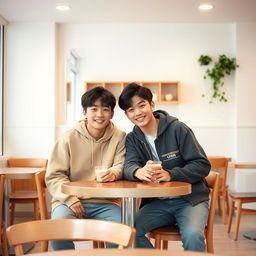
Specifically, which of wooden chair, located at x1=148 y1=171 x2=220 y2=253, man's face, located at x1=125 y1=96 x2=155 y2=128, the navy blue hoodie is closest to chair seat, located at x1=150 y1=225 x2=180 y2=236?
wooden chair, located at x1=148 y1=171 x2=220 y2=253

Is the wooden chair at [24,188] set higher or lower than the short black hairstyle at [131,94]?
lower

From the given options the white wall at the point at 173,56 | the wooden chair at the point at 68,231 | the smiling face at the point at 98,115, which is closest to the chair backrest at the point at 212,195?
the smiling face at the point at 98,115

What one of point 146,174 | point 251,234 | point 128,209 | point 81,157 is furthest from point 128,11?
point 128,209

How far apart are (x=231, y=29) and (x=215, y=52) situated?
1.28 feet

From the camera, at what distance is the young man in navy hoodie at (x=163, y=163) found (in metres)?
2.60

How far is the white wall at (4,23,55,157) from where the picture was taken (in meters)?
6.06

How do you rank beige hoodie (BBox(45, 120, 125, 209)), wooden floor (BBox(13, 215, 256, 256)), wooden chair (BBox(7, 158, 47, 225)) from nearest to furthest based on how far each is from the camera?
1. beige hoodie (BBox(45, 120, 125, 209))
2. wooden floor (BBox(13, 215, 256, 256))
3. wooden chair (BBox(7, 158, 47, 225))

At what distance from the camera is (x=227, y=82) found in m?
6.35

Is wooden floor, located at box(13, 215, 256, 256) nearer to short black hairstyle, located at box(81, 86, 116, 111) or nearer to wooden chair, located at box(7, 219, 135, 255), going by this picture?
short black hairstyle, located at box(81, 86, 116, 111)

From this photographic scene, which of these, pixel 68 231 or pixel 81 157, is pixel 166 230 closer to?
pixel 81 157

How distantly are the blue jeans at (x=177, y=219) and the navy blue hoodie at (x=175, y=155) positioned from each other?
0.06 m

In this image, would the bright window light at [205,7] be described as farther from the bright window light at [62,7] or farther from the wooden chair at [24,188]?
the wooden chair at [24,188]

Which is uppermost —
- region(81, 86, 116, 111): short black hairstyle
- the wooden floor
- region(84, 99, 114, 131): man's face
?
region(81, 86, 116, 111): short black hairstyle

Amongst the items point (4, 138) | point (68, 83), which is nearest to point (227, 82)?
point (68, 83)
